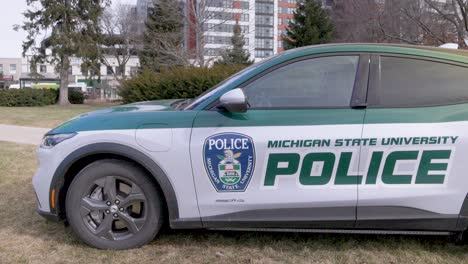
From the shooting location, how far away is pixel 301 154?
10.1 feet

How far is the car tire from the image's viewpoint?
10.9 feet

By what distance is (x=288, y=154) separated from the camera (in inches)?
122

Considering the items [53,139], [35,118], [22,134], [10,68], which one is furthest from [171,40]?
[10,68]

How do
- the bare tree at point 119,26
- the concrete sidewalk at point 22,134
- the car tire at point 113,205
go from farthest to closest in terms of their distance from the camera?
1. the bare tree at point 119,26
2. the concrete sidewalk at point 22,134
3. the car tire at point 113,205

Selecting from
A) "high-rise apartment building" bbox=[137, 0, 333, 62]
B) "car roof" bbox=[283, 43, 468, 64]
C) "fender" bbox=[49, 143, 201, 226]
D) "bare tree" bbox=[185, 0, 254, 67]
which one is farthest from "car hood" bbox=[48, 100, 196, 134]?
"high-rise apartment building" bbox=[137, 0, 333, 62]

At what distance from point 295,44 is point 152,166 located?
3442cm

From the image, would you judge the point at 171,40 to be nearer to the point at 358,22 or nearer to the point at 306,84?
the point at 358,22

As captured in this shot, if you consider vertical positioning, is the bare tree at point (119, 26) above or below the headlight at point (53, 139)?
above

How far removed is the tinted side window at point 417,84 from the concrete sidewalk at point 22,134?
312 inches

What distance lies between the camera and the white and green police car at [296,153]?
3.05 meters

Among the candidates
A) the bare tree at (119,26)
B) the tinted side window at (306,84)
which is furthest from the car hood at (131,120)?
the bare tree at (119,26)

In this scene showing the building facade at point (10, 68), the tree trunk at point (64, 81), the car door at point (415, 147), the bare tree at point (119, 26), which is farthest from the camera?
the building facade at point (10, 68)

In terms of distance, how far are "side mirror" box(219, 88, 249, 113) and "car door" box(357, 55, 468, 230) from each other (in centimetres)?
94

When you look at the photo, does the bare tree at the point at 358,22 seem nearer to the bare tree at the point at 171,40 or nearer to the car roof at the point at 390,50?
the bare tree at the point at 171,40
